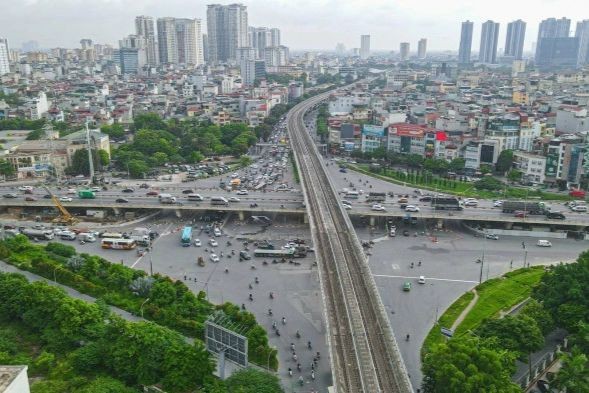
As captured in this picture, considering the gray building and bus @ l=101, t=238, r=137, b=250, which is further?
the gray building

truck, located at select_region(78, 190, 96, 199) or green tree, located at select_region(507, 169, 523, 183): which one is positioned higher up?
green tree, located at select_region(507, 169, 523, 183)

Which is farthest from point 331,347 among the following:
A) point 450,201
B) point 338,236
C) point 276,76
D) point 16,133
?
point 276,76

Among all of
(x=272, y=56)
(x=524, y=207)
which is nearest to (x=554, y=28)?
(x=272, y=56)

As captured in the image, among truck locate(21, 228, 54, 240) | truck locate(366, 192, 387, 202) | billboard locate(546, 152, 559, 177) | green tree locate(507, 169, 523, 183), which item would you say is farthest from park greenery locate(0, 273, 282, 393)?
billboard locate(546, 152, 559, 177)

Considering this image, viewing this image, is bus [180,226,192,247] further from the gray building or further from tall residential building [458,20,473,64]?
tall residential building [458,20,473,64]

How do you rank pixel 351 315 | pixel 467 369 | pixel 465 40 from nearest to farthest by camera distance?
pixel 467 369, pixel 351 315, pixel 465 40

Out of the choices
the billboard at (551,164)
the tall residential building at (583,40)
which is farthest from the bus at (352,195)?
the tall residential building at (583,40)

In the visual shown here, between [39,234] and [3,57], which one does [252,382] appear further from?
[3,57]
